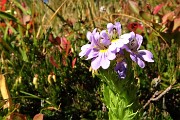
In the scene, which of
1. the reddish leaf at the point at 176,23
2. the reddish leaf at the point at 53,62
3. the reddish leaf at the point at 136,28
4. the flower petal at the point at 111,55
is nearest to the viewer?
the flower petal at the point at 111,55

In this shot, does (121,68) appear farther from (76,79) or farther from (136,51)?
(76,79)

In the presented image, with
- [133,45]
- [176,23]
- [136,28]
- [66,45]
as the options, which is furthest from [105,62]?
[136,28]

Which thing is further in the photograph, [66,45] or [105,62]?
[66,45]

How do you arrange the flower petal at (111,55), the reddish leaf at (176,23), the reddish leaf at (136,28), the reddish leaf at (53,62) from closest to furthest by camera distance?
the flower petal at (111,55) < the reddish leaf at (176,23) < the reddish leaf at (53,62) < the reddish leaf at (136,28)

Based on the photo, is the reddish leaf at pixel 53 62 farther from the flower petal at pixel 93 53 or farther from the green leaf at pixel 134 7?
the flower petal at pixel 93 53

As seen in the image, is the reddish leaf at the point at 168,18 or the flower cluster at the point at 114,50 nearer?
the flower cluster at the point at 114,50

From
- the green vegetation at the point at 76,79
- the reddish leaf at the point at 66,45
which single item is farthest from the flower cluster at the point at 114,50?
the reddish leaf at the point at 66,45

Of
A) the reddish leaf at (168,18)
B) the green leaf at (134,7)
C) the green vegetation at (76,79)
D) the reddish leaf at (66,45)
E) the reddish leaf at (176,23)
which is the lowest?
the green vegetation at (76,79)

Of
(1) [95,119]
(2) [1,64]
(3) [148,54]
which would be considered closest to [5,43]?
(2) [1,64]

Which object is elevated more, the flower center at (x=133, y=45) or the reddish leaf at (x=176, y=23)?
the reddish leaf at (x=176, y=23)
